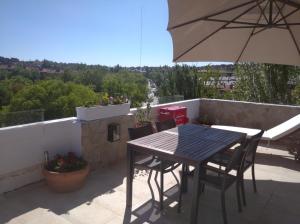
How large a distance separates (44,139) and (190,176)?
2.20 m

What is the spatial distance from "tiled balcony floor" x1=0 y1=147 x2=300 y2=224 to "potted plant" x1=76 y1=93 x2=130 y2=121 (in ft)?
3.13

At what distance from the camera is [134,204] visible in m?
3.31

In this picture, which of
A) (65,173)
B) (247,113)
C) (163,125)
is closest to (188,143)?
(163,125)

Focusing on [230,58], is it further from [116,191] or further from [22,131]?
[22,131]

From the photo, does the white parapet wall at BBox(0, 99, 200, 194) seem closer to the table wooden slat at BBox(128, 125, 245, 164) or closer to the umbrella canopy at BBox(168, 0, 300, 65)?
the table wooden slat at BBox(128, 125, 245, 164)

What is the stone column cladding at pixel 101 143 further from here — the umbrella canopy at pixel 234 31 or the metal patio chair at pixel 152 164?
the umbrella canopy at pixel 234 31

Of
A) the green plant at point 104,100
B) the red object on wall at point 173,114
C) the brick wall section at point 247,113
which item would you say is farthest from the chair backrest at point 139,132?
the brick wall section at point 247,113

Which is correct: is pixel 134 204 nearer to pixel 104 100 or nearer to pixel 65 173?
pixel 65 173

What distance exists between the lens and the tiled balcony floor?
300 cm

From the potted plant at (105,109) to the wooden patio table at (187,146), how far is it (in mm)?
1244

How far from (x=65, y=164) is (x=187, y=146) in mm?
1784

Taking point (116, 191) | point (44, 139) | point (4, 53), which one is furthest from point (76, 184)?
point (4, 53)

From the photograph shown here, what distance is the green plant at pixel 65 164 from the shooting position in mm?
3633

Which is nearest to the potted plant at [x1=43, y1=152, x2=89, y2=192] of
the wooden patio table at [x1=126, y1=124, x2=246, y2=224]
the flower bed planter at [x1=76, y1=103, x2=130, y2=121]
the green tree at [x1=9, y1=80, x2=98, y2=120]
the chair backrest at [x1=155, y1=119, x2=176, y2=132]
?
the flower bed planter at [x1=76, y1=103, x2=130, y2=121]
